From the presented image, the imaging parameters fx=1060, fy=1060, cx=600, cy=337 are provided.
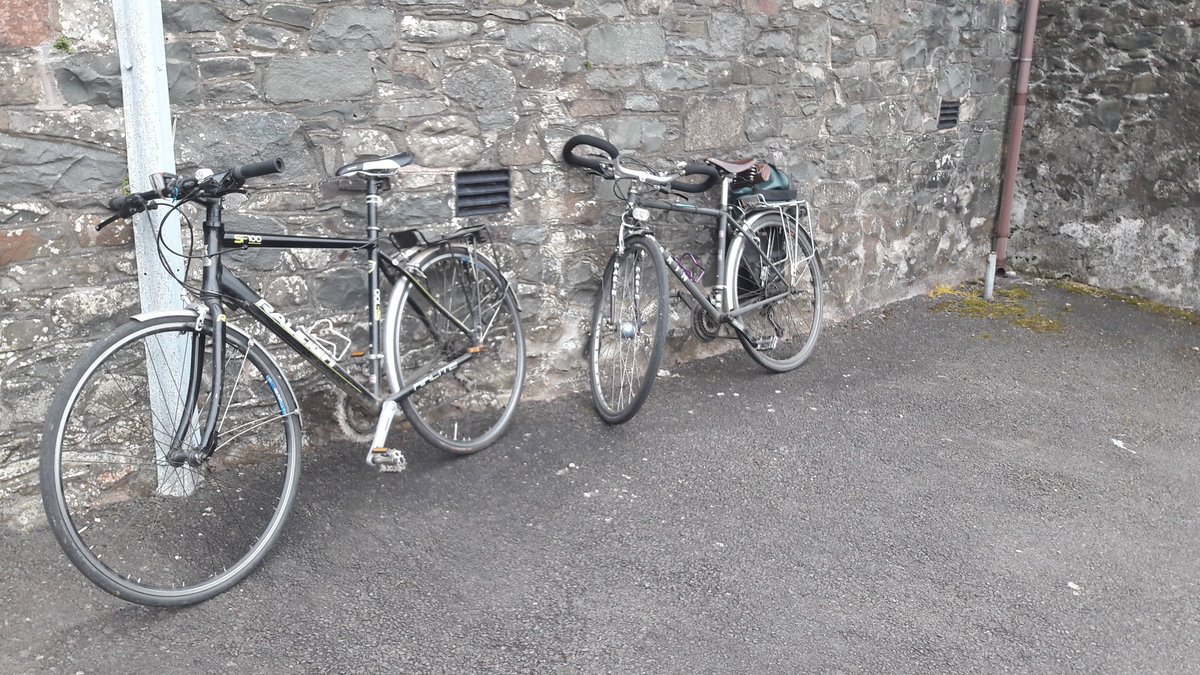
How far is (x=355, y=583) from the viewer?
3.35m

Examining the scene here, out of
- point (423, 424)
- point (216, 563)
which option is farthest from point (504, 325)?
point (216, 563)

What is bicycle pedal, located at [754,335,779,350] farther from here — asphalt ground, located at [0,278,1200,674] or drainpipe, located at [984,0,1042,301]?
drainpipe, located at [984,0,1042,301]

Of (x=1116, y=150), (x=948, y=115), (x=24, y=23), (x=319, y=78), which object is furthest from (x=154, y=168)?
(x=1116, y=150)

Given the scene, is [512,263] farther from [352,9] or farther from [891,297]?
[891,297]

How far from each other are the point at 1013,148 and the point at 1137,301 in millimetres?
1282

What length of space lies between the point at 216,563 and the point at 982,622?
238 cm

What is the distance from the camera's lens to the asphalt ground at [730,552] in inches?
119

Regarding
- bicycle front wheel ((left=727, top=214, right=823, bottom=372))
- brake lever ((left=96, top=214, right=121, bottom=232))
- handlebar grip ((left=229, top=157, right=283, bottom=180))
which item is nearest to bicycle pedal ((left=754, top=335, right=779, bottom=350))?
bicycle front wheel ((left=727, top=214, right=823, bottom=372))

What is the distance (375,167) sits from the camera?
384cm

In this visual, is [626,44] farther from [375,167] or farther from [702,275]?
[375,167]

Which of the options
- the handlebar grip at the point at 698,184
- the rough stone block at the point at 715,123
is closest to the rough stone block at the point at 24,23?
the handlebar grip at the point at 698,184

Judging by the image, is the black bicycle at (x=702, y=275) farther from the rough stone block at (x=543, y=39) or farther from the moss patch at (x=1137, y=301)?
the moss patch at (x=1137, y=301)

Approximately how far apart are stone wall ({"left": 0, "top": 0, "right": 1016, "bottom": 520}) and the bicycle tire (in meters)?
0.20

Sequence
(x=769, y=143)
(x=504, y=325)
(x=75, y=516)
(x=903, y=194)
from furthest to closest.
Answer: (x=903, y=194), (x=769, y=143), (x=504, y=325), (x=75, y=516)
